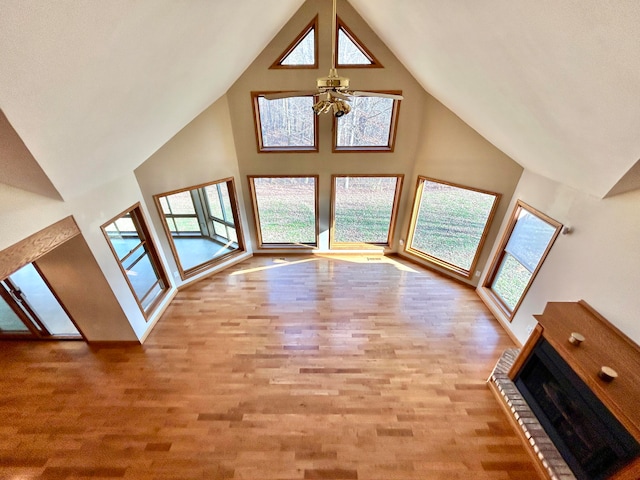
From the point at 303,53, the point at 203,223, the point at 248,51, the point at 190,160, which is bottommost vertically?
the point at 203,223

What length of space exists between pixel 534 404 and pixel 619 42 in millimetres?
3422

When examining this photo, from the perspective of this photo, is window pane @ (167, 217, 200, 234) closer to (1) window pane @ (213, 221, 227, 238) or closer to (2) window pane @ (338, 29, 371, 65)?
(1) window pane @ (213, 221, 227, 238)

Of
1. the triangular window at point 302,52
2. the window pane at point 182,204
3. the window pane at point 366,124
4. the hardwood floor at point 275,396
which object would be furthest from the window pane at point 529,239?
the window pane at point 182,204

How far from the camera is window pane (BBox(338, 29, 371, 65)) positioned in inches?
168

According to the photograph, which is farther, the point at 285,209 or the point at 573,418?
the point at 285,209

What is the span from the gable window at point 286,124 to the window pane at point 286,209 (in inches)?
26.2

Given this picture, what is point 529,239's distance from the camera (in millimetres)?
3949

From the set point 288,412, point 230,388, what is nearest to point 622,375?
point 288,412

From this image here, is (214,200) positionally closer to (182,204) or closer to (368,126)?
(182,204)

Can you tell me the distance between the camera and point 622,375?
2213 millimetres

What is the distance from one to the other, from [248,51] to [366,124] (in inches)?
91.5

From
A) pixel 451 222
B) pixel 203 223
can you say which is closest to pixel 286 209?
pixel 203 223

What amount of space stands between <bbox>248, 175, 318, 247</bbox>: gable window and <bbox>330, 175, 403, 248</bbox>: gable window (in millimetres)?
497

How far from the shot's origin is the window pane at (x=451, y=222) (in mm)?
4746
